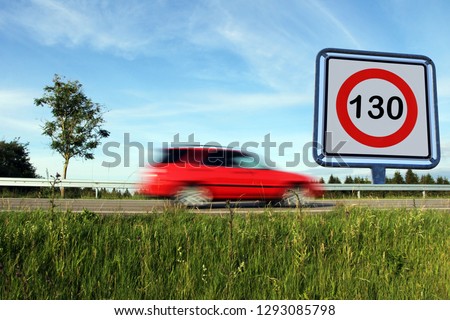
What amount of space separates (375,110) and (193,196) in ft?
18.2

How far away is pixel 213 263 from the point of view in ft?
12.7

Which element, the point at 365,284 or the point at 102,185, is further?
the point at 102,185

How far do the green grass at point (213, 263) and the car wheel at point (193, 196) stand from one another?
5165mm

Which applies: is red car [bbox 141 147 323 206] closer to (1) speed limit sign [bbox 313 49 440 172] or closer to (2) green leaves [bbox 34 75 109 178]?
(1) speed limit sign [bbox 313 49 440 172]

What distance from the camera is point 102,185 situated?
15859 millimetres

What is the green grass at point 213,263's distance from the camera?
134 inches

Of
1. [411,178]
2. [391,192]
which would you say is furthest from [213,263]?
[411,178]

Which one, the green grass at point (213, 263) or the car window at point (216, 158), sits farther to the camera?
the car window at point (216, 158)

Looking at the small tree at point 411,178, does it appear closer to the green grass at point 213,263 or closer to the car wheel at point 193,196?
the car wheel at point 193,196

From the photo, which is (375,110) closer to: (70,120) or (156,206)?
(156,206)

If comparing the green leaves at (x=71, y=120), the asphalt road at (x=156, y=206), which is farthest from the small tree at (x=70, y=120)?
the asphalt road at (x=156, y=206)
